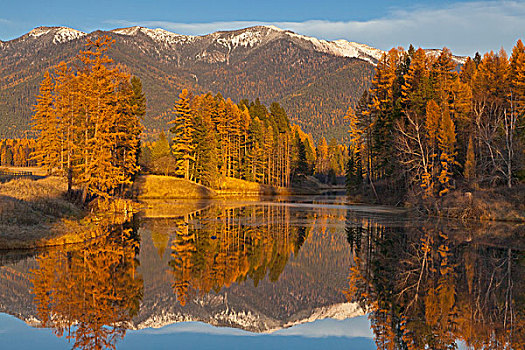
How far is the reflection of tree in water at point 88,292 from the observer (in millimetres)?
11828

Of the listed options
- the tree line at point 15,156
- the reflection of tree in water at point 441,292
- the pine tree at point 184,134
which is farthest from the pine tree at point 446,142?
the tree line at point 15,156

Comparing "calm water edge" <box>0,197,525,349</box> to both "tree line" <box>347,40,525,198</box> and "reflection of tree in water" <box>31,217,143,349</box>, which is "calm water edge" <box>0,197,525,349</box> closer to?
"reflection of tree in water" <box>31,217,143,349</box>

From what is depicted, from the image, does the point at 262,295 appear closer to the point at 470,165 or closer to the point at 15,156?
the point at 470,165

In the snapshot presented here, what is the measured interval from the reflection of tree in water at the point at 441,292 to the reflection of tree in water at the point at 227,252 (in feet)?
12.3

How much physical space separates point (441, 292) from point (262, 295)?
566 cm

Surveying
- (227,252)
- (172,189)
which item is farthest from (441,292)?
(172,189)

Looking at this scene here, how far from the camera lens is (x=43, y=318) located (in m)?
12.8

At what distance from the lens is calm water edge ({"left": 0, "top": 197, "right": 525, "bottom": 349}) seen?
11.9 metres

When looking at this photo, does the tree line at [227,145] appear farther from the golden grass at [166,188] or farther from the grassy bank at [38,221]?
the grassy bank at [38,221]

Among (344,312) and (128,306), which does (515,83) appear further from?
(128,306)

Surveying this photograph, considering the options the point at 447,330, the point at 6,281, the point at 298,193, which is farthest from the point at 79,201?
the point at 298,193

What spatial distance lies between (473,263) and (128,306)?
1482 cm

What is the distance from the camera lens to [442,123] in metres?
52.0

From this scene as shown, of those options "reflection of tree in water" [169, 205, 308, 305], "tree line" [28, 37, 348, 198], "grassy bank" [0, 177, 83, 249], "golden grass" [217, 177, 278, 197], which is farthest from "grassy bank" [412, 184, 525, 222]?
"golden grass" [217, 177, 278, 197]
